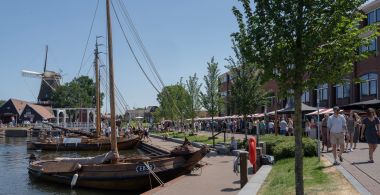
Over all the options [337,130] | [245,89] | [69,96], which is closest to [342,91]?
[245,89]

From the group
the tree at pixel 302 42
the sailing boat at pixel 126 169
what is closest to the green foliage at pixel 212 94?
the sailing boat at pixel 126 169

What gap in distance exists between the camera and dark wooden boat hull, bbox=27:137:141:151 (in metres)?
43.5

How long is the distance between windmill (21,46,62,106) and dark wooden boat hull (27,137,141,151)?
211 ft

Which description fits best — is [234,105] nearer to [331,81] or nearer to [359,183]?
[359,183]

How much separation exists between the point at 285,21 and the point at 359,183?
470cm

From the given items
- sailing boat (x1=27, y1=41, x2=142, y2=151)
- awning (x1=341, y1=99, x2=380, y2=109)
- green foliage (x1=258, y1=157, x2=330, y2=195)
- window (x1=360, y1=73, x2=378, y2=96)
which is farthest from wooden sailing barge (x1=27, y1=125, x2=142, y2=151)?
green foliage (x1=258, y1=157, x2=330, y2=195)

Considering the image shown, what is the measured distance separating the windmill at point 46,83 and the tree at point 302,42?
104904 mm

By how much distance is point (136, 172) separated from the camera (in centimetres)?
1892

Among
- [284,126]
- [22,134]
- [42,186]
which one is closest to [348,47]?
[42,186]

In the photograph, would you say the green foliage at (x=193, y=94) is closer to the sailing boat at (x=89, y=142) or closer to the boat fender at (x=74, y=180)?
the sailing boat at (x=89, y=142)

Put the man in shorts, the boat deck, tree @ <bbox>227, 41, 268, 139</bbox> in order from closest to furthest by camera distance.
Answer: the boat deck → the man in shorts → tree @ <bbox>227, 41, 268, 139</bbox>

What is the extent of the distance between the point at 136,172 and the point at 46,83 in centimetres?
10127

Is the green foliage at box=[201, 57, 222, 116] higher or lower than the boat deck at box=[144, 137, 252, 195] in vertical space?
higher

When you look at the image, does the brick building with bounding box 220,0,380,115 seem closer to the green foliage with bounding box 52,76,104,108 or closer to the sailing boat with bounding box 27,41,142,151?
the sailing boat with bounding box 27,41,142,151
